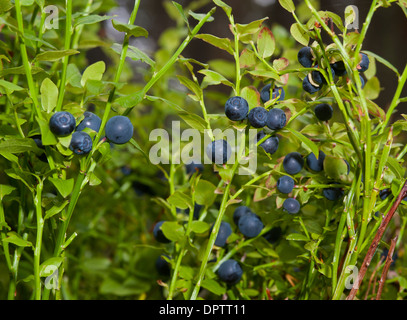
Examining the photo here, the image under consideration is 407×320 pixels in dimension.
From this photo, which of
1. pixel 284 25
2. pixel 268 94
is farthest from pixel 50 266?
pixel 284 25

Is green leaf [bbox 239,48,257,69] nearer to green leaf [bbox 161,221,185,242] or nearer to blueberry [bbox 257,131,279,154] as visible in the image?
blueberry [bbox 257,131,279,154]

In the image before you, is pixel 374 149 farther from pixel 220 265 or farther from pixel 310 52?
pixel 220 265

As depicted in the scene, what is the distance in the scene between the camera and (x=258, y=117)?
51cm

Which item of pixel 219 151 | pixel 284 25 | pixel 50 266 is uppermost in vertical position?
pixel 219 151

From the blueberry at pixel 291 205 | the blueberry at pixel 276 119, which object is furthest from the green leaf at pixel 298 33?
the blueberry at pixel 291 205

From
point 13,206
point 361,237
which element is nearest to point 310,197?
point 361,237

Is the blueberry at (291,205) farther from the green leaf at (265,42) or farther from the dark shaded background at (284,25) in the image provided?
the dark shaded background at (284,25)

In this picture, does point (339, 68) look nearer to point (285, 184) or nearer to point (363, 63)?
point (363, 63)

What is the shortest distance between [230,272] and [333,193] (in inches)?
7.6

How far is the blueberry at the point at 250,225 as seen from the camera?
624 millimetres

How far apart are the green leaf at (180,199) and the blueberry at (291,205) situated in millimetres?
137

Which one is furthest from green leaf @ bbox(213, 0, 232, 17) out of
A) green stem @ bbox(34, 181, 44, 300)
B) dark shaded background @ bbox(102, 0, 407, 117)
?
dark shaded background @ bbox(102, 0, 407, 117)

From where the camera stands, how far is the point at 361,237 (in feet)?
1.67

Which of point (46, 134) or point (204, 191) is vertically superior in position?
point (46, 134)
